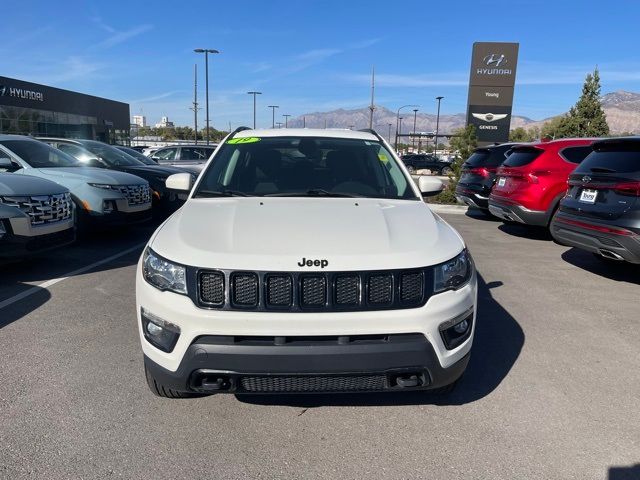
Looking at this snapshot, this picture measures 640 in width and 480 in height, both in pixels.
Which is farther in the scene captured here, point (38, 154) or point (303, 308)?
point (38, 154)

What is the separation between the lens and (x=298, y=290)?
2441 millimetres

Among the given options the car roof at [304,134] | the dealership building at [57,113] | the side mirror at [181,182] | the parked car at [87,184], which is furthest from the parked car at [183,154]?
the dealership building at [57,113]

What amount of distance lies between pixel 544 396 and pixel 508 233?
7.14 metres

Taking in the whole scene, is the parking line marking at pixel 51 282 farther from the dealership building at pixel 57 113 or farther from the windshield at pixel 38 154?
the dealership building at pixel 57 113

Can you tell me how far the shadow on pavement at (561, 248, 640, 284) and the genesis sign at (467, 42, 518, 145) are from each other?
14824 millimetres

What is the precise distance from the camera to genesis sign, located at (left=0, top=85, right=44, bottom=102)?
36375 millimetres

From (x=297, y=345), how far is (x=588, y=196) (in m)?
4.97

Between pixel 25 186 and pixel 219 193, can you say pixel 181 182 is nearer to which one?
pixel 219 193

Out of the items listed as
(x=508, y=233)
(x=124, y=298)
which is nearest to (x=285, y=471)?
(x=124, y=298)

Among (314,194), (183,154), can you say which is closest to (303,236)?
(314,194)

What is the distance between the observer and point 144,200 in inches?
328

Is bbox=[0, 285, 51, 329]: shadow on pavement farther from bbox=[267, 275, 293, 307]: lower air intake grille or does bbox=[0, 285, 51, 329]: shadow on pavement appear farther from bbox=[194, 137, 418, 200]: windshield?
bbox=[267, 275, 293, 307]: lower air intake grille

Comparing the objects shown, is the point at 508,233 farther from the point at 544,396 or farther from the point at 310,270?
the point at 310,270

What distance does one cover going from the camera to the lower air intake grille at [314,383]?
8.05 ft
